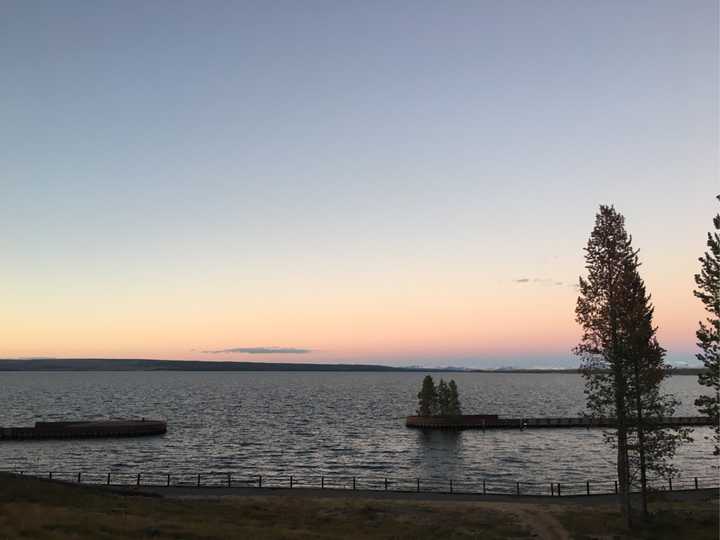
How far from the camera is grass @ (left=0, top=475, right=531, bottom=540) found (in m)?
31.3

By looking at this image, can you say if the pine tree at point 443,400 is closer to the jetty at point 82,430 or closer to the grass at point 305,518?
the jetty at point 82,430

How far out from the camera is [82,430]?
118m

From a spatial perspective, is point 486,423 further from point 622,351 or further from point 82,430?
point 622,351

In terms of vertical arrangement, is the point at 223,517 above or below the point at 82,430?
above

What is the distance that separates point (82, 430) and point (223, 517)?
93037 mm

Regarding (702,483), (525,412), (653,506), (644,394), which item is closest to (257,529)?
(644,394)

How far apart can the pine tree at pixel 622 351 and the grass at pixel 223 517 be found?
10230 millimetres

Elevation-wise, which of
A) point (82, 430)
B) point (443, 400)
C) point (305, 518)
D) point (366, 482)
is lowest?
point (82, 430)

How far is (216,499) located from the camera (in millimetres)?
46688

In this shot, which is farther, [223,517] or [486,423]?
[486,423]

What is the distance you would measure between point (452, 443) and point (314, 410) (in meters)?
84.3

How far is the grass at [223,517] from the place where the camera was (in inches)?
1232

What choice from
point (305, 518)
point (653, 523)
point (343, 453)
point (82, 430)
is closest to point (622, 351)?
point (653, 523)

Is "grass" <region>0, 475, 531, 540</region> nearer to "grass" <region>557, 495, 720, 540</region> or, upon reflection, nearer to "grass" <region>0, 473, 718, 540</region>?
"grass" <region>0, 473, 718, 540</region>
